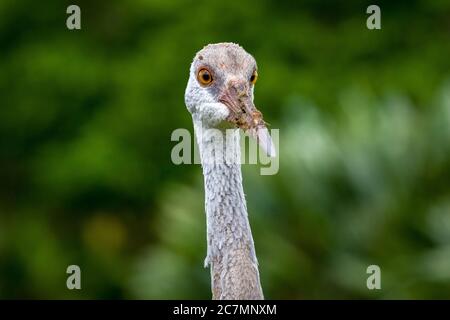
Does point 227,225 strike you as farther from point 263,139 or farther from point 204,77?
point 204,77

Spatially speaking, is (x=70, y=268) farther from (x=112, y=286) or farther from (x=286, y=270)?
(x=286, y=270)

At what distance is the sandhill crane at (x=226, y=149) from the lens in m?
5.23

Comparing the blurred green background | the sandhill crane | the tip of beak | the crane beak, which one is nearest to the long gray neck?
the sandhill crane

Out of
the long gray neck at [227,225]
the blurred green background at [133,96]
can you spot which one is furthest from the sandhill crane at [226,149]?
the blurred green background at [133,96]

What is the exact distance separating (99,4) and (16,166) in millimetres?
2488

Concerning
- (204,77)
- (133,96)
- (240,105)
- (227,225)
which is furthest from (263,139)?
(133,96)

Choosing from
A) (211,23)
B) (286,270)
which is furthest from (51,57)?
(286,270)

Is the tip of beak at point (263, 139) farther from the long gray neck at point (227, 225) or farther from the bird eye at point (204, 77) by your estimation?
Answer: the bird eye at point (204, 77)

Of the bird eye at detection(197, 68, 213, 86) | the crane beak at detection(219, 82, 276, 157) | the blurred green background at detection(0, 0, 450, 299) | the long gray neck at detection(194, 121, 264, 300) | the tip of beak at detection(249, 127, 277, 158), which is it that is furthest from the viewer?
the blurred green background at detection(0, 0, 450, 299)

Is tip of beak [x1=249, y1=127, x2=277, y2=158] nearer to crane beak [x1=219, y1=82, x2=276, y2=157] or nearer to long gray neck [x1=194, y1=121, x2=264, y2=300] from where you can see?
crane beak [x1=219, y1=82, x2=276, y2=157]

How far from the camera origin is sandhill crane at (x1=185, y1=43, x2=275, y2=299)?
17.2 ft

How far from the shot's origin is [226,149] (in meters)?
5.51

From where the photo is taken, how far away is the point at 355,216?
979cm

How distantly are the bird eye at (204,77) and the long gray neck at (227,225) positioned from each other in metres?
0.24
